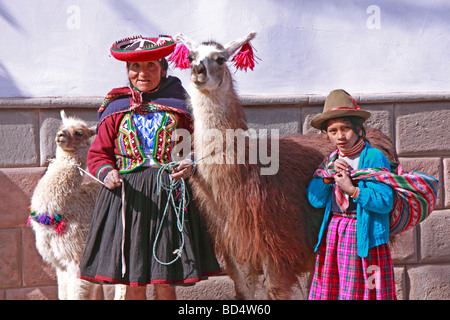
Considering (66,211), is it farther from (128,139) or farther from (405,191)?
(405,191)

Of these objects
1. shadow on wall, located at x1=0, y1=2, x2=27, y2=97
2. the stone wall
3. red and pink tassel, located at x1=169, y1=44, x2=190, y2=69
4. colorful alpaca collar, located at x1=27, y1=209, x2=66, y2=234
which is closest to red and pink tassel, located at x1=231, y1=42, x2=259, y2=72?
red and pink tassel, located at x1=169, y1=44, x2=190, y2=69

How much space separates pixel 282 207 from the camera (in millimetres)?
2742

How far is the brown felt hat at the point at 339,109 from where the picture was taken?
2.63 meters

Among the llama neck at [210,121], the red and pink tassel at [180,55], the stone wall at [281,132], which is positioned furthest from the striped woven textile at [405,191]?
the stone wall at [281,132]

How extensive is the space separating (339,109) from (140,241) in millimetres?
1307

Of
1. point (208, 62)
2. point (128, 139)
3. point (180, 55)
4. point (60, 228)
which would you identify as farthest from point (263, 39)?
point (60, 228)

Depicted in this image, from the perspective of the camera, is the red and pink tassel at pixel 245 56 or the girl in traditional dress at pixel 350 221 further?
the red and pink tassel at pixel 245 56

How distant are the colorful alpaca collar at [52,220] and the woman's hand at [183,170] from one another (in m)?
0.99

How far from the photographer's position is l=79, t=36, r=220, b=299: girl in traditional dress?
2.57m

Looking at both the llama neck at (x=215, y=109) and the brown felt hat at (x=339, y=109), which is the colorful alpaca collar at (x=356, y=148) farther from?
the llama neck at (x=215, y=109)

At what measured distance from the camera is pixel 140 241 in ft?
8.43

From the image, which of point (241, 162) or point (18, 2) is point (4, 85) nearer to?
point (18, 2)

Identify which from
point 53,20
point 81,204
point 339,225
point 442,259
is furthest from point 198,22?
point 442,259

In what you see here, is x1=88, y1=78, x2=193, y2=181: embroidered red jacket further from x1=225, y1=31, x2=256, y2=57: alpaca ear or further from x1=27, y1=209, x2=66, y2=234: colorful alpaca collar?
x1=27, y1=209, x2=66, y2=234: colorful alpaca collar
